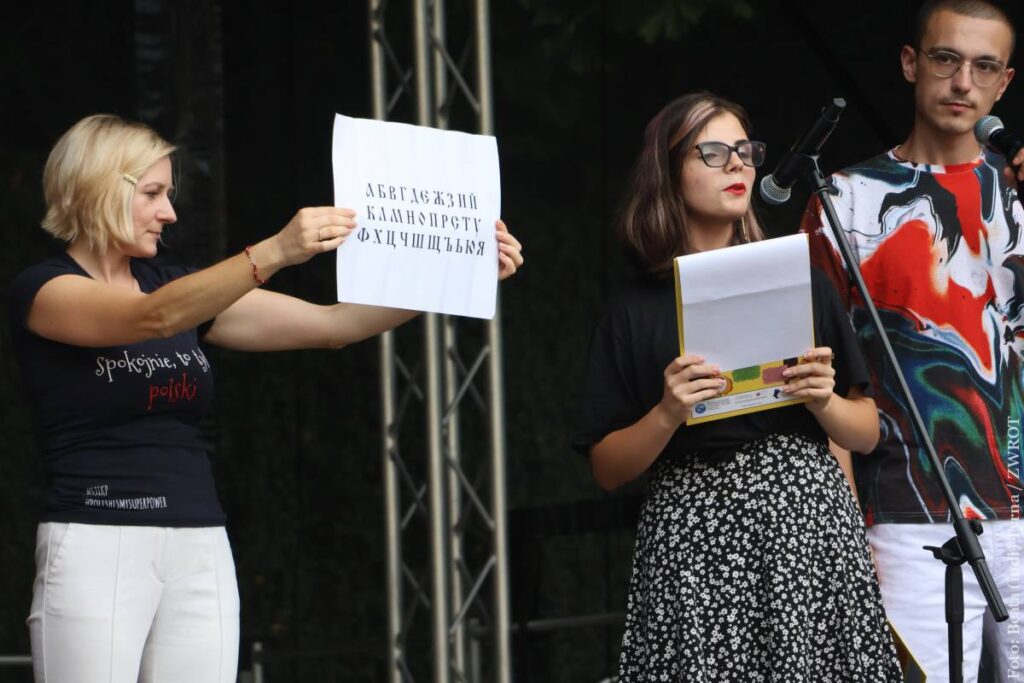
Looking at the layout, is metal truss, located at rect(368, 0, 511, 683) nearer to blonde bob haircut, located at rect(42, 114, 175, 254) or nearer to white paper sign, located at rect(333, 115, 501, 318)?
white paper sign, located at rect(333, 115, 501, 318)

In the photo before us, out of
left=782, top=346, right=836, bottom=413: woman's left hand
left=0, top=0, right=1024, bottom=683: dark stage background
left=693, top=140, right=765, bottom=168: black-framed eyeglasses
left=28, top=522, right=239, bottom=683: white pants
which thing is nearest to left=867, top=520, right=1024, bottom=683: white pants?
left=782, top=346, right=836, bottom=413: woman's left hand

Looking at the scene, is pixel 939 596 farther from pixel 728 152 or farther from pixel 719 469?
pixel 728 152

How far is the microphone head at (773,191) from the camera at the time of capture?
2.67 metres

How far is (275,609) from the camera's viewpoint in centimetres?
576

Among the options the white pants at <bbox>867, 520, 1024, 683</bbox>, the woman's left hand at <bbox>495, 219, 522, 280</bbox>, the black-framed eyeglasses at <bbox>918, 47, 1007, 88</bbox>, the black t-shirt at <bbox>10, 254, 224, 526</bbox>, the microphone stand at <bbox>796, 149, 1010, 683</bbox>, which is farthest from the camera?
the black-framed eyeglasses at <bbox>918, 47, 1007, 88</bbox>

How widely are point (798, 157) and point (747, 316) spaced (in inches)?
11.3

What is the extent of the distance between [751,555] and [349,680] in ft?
11.2

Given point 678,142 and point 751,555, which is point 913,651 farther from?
point 678,142

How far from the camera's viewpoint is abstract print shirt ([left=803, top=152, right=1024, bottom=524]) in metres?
3.05

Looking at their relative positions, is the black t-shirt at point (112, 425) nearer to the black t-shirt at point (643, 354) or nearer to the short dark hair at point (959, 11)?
the black t-shirt at point (643, 354)

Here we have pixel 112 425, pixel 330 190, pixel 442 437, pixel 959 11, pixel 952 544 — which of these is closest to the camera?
pixel 952 544

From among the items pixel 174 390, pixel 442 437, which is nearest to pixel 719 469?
pixel 174 390

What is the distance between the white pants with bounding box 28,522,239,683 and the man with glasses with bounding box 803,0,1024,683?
1305mm

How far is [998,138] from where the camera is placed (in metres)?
2.69
